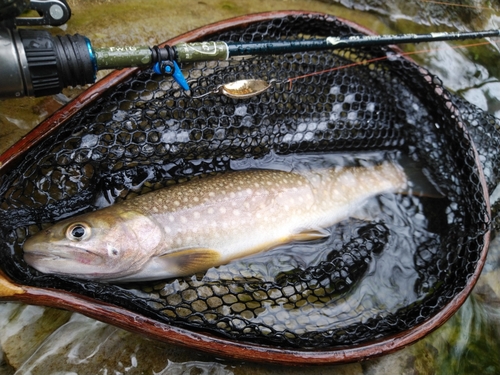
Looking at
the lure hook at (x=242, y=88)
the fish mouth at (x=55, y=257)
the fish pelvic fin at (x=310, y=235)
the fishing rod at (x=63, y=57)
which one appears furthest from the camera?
the fish pelvic fin at (x=310, y=235)

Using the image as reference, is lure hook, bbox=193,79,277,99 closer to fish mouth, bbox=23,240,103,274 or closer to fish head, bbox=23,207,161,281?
fish head, bbox=23,207,161,281

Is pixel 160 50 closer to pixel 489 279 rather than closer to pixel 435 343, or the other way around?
pixel 435 343

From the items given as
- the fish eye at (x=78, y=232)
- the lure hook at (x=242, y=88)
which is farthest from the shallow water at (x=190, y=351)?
the lure hook at (x=242, y=88)

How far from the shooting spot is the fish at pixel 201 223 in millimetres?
1932

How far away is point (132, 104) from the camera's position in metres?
2.19

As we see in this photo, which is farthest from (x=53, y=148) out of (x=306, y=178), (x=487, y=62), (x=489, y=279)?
(x=487, y=62)

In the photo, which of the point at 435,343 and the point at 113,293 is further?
the point at 435,343

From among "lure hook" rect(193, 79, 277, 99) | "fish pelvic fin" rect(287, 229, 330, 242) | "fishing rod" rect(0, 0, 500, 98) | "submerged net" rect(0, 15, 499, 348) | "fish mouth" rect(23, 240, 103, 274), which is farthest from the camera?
"fish pelvic fin" rect(287, 229, 330, 242)

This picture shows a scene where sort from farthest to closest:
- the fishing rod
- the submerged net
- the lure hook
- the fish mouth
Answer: the lure hook → the submerged net → the fish mouth → the fishing rod

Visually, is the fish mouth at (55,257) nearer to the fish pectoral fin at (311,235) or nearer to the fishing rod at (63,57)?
the fishing rod at (63,57)

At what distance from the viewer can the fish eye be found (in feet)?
6.31

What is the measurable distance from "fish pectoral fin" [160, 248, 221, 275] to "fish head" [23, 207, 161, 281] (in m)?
0.10

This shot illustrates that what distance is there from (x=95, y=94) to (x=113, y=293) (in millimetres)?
913

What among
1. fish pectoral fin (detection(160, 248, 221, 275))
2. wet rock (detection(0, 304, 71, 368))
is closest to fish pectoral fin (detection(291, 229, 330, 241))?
fish pectoral fin (detection(160, 248, 221, 275))
